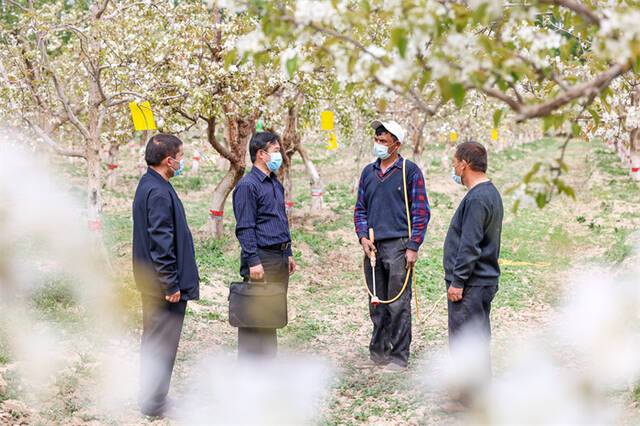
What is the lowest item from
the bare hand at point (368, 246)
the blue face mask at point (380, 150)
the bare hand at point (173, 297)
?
the bare hand at point (173, 297)

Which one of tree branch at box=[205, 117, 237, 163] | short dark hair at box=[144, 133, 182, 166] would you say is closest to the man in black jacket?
short dark hair at box=[144, 133, 182, 166]

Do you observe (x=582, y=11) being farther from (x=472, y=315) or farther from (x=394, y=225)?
(x=394, y=225)

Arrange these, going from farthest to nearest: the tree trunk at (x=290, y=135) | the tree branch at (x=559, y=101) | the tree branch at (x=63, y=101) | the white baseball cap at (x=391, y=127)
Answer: the tree trunk at (x=290, y=135), the tree branch at (x=63, y=101), the white baseball cap at (x=391, y=127), the tree branch at (x=559, y=101)

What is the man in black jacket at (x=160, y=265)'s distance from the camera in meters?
4.75

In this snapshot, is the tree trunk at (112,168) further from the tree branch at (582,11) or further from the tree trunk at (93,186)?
the tree branch at (582,11)

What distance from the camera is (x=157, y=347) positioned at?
492 centimetres

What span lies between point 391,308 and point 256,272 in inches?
56.0

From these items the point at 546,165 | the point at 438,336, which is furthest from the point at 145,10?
the point at 546,165

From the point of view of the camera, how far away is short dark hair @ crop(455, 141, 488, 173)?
4984mm

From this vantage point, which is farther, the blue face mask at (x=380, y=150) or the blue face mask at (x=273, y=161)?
the blue face mask at (x=380, y=150)

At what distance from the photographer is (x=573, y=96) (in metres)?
2.76

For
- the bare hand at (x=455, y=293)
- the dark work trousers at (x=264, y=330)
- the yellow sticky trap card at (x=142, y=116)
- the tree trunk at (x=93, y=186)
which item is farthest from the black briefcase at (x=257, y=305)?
the tree trunk at (x=93, y=186)

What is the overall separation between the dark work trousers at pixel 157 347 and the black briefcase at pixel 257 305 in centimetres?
65

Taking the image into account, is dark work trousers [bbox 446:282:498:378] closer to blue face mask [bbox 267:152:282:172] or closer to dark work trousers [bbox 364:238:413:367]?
dark work trousers [bbox 364:238:413:367]
